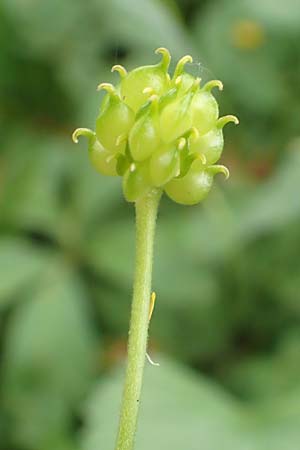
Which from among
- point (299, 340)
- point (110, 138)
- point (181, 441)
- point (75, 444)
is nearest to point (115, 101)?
point (110, 138)

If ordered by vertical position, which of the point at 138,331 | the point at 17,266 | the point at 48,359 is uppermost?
the point at 17,266

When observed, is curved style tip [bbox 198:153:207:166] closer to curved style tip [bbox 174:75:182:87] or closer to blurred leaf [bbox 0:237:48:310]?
curved style tip [bbox 174:75:182:87]

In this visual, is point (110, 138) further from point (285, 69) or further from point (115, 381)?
point (285, 69)

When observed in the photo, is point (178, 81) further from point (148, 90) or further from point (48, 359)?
point (48, 359)

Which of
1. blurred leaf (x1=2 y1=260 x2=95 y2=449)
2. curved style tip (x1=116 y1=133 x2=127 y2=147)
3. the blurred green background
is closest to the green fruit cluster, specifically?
curved style tip (x1=116 y1=133 x2=127 y2=147)

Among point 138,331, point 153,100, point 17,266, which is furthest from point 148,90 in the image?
Result: point 17,266

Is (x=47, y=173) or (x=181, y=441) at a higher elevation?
(x=47, y=173)
